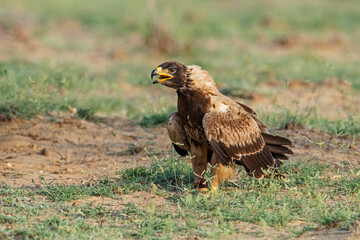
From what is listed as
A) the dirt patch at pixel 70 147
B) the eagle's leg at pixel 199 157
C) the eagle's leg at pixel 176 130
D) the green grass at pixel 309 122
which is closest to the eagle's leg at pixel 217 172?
the eagle's leg at pixel 199 157

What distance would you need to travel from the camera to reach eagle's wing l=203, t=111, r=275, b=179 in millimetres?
5270

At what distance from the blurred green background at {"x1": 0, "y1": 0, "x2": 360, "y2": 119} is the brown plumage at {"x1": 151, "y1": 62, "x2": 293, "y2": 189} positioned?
82.2 inches

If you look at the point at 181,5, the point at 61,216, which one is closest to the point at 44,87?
the point at 61,216

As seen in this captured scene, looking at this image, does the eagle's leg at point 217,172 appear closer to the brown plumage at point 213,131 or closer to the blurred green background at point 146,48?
the brown plumage at point 213,131

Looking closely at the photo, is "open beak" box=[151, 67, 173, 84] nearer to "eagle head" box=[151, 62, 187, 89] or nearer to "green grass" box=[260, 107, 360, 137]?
"eagle head" box=[151, 62, 187, 89]

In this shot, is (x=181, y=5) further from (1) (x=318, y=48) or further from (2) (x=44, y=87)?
Result: (2) (x=44, y=87)

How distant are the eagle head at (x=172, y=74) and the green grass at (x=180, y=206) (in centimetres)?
79

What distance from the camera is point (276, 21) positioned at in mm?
15102

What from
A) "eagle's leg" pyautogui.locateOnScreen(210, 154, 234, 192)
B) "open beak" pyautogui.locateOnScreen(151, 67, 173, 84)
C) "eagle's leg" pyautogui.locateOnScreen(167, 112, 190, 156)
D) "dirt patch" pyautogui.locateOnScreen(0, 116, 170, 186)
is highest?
"open beak" pyautogui.locateOnScreen(151, 67, 173, 84)

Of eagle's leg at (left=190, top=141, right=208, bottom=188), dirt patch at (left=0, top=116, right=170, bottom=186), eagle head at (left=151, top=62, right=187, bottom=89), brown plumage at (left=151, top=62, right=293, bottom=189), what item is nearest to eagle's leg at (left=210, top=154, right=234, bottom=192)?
brown plumage at (left=151, top=62, right=293, bottom=189)

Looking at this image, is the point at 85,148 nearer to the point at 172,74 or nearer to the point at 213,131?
the point at 172,74

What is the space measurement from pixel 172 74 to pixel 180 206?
1183mm

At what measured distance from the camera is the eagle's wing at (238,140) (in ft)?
17.3

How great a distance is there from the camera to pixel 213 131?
5242mm
